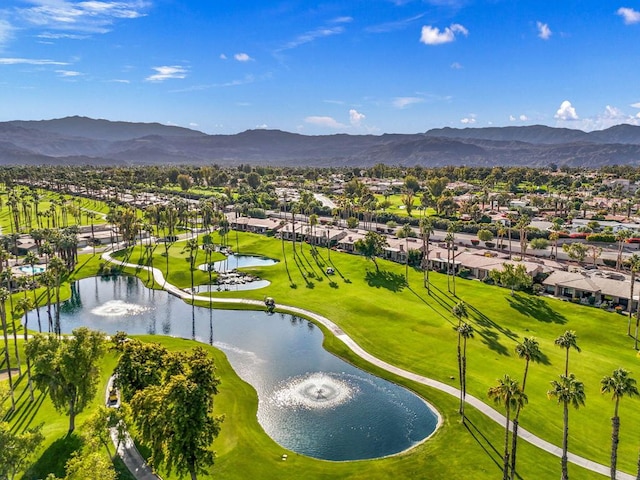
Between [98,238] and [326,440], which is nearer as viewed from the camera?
[326,440]

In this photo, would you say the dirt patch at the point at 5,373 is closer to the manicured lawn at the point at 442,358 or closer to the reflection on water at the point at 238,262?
the manicured lawn at the point at 442,358

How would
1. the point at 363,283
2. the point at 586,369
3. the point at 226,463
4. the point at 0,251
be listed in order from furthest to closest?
the point at 363,283 < the point at 0,251 < the point at 586,369 < the point at 226,463

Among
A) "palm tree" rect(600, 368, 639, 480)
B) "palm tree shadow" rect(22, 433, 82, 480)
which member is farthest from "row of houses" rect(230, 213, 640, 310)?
"palm tree shadow" rect(22, 433, 82, 480)

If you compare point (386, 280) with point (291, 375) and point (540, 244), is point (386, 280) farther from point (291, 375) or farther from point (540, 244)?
point (540, 244)

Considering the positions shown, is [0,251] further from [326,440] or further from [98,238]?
[98,238]

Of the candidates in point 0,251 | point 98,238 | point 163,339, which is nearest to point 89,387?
point 163,339

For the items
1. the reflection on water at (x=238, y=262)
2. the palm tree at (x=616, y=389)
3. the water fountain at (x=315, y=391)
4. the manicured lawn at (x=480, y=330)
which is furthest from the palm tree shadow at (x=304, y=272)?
the palm tree at (x=616, y=389)

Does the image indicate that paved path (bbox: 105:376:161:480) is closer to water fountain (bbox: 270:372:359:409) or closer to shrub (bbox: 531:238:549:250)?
water fountain (bbox: 270:372:359:409)

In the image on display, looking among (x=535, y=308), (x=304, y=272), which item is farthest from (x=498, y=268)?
(x=304, y=272)
